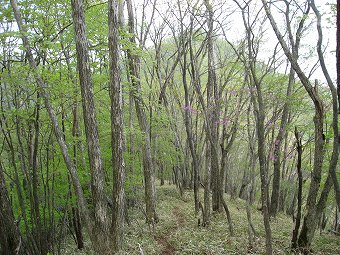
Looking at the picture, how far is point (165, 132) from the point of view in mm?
18578

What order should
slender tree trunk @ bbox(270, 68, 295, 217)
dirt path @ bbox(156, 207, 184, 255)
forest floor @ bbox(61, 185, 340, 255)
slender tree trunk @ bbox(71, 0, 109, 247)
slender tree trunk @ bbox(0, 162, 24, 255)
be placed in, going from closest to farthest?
slender tree trunk @ bbox(71, 0, 109, 247)
slender tree trunk @ bbox(0, 162, 24, 255)
forest floor @ bbox(61, 185, 340, 255)
dirt path @ bbox(156, 207, 184, 255)
slender tree trunk @ bbox(270, 68, 295, 217)

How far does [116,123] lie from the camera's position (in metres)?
7.21

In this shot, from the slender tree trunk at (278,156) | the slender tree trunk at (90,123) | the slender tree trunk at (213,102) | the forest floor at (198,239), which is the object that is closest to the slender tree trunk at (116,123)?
the slender tree trunk at (90,123)

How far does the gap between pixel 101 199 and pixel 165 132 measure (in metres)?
11.6

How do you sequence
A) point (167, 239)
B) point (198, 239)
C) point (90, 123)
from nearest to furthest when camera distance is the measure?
point (90, 123) → point (198, 239) → point (167, 239)

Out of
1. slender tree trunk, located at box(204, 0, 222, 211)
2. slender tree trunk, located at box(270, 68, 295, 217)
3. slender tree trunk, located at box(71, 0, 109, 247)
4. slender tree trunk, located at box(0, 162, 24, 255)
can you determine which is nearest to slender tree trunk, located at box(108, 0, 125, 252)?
slender tree trunk, located at box(71, 0, 109, 247)

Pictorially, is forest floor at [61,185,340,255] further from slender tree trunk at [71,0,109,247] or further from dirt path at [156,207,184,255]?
slender tree trunk at [71,0,109,247]

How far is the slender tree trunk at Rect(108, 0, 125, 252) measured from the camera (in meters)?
7.13

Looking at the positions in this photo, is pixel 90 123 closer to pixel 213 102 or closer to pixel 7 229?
pixel 7 229

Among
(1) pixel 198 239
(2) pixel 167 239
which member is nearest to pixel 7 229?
(2) pixel 167 239

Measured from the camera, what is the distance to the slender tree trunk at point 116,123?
23.4 ft

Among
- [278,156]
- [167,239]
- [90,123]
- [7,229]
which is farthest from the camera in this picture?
[278,156]

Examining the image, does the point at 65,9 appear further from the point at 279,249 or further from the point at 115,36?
the point at 279,249

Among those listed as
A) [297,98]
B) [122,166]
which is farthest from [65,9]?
[297,98]
